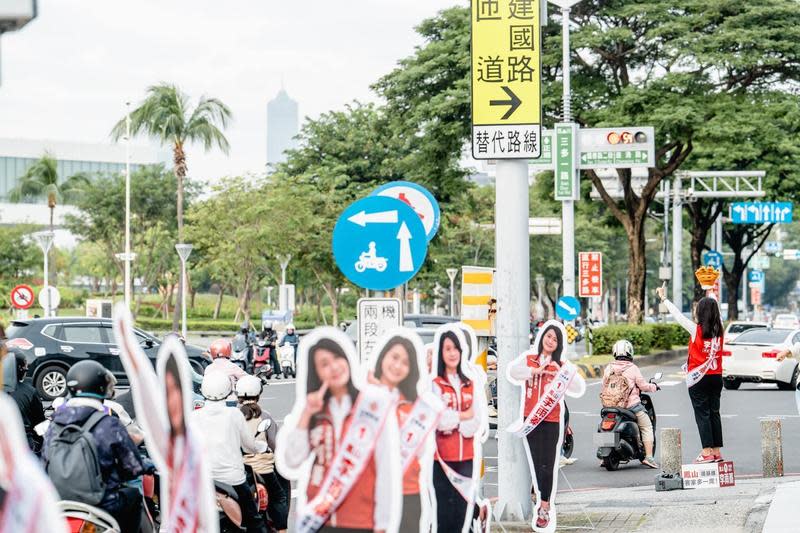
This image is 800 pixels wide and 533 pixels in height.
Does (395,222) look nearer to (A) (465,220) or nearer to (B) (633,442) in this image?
(B) (633,442)

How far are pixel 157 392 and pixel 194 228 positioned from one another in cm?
4780

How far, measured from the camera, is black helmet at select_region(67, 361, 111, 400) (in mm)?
6789

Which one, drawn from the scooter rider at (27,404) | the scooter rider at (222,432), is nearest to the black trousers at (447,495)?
the scooter rider at (222,432)

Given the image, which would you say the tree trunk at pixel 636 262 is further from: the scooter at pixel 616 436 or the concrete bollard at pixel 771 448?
the concrete bollard at pixel 771 448

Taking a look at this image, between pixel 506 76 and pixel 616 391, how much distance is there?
5.33 m

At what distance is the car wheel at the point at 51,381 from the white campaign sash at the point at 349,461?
19.5 m

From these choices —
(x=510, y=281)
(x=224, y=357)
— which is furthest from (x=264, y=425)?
(x=224, y=357)

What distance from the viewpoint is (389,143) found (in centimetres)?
4756

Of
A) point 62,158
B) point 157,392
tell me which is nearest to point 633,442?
point 157,392

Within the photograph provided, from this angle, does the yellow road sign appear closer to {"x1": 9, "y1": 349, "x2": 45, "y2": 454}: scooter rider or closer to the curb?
{"x1": 9, "y1": 349, "x2": 45, "y2": 454}: scooter rider

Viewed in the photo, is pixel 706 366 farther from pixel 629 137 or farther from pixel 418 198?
pixel 629 137

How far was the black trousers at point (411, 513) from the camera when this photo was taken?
665cm

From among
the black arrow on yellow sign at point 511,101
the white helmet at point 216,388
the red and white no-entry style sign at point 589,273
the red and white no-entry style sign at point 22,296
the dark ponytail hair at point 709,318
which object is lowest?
the white helmet at point 216,388

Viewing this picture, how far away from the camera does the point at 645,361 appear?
120 feet
